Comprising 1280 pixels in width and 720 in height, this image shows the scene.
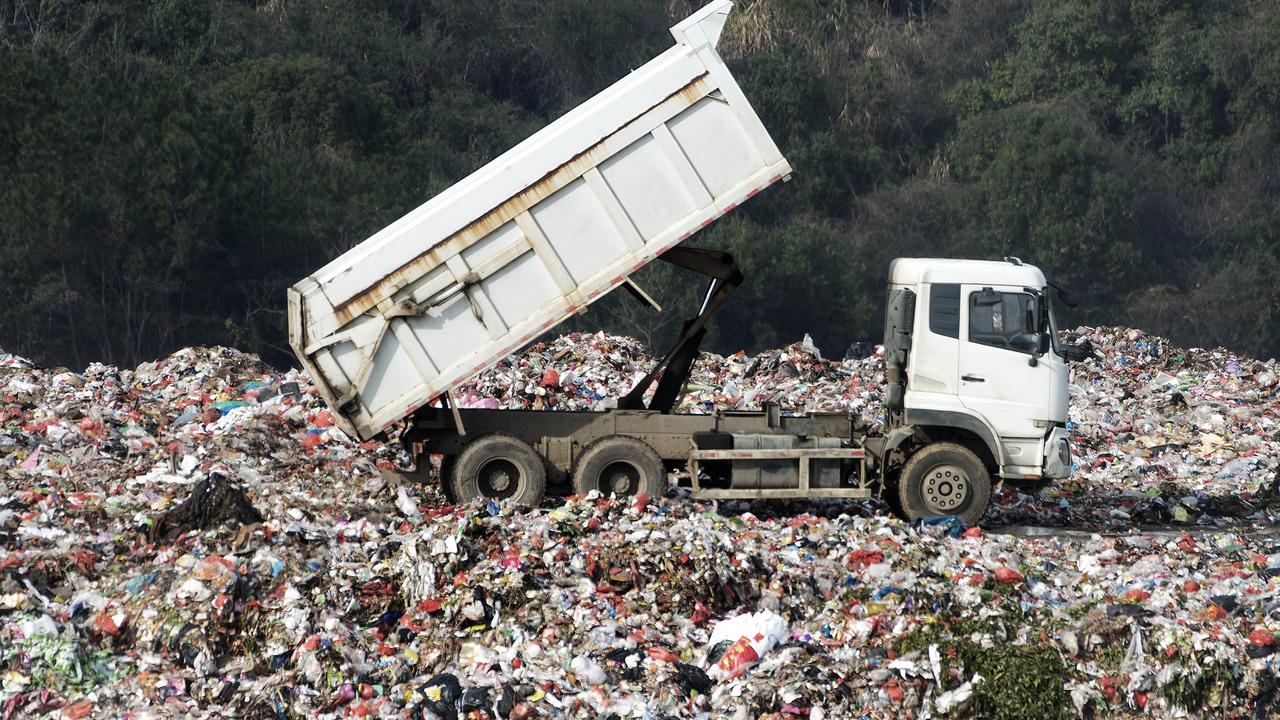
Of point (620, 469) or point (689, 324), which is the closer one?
point (620, 469)

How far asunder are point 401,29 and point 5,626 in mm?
39747

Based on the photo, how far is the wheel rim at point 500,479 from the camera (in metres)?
11.6

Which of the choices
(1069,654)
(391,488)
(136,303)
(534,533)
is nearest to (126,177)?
(136,303)

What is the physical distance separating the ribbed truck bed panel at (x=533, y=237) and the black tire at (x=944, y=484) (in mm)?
2418

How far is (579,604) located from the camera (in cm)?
927

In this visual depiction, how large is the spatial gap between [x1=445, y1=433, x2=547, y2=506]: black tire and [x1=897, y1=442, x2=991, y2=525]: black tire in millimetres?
2686

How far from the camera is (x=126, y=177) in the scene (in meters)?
30.7

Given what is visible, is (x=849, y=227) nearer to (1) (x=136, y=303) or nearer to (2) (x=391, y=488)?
(1) (x=136, y=303)

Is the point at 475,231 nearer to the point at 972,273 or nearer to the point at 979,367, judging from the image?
the point at 972,273

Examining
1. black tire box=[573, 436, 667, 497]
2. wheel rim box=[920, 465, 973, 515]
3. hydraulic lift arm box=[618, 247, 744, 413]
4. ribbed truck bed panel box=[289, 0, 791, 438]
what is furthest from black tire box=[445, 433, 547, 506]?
wheel rim box=[920, 465, 973, 515]

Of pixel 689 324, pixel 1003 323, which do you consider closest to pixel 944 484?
pixel 1003 323

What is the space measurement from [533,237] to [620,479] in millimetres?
1907

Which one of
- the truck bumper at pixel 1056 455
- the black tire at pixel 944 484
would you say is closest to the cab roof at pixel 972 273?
the truck bumper at pixel 1056 455

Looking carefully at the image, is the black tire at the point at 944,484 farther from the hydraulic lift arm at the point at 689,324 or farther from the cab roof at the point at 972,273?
the hydraulic lift arm at the point at 689,324
